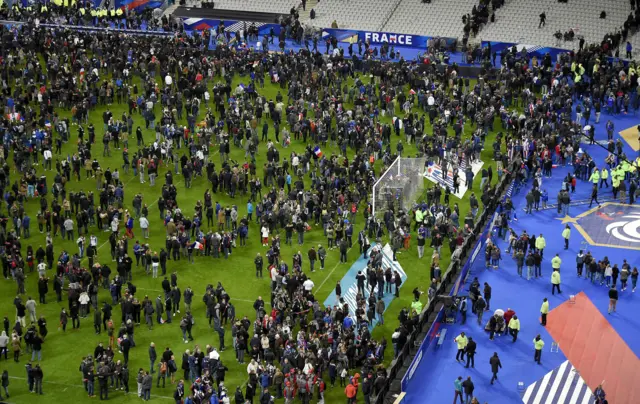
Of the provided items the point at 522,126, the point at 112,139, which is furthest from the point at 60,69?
the point at 522,126

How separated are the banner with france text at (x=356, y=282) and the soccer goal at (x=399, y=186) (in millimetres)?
2355

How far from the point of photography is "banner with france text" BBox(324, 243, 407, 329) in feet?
167

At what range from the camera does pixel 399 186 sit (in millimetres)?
57656

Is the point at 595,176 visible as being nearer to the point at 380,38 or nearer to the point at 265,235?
the point at 265,235

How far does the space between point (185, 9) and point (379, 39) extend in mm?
15604

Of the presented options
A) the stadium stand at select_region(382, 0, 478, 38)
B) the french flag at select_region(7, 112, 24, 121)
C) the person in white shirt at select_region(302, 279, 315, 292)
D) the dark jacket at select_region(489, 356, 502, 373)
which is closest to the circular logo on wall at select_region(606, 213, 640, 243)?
the dark jacket at select_region(489, 356, 502, 373)

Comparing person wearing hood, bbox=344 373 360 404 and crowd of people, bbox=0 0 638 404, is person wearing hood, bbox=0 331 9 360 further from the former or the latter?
person wearing hood, bbox=344 373 360 404

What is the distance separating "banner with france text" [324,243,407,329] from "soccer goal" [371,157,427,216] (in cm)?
236

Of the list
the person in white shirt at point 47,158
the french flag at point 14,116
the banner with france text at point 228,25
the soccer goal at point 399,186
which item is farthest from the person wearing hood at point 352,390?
the banner with france text at point 228,25

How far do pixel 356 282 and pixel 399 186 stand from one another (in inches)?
272

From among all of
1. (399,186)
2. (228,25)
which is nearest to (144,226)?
(399,186)

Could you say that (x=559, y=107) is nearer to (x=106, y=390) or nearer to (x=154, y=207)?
(x=154, y=207)

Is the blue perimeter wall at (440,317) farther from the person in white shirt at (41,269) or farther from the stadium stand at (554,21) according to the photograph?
the stadium stand at (554,21)

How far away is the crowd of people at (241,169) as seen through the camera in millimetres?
45562
